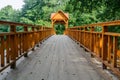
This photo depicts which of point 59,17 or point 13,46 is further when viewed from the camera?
point 59,17

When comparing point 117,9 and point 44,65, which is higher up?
point 117,9

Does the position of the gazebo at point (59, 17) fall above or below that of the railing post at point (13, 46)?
above

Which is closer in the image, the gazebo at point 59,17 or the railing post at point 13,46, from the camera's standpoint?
the railing post at point 13,46

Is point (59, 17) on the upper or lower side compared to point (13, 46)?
upper

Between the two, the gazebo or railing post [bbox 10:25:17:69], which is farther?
the gazebo

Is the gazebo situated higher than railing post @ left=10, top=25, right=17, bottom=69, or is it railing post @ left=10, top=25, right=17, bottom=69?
the gazebo

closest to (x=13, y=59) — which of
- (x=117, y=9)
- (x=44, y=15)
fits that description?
(x=117, y=9)

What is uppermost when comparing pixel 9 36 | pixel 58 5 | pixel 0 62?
pixel 58 5

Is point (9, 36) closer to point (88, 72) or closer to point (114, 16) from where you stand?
point (88, 72)

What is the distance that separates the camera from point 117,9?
15680mm

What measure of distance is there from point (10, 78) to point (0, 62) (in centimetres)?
34

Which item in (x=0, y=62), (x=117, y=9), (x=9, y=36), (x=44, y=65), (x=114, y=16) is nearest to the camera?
(x=0, y=62)

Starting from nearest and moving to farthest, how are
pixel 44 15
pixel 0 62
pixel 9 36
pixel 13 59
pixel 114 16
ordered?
pixel 0 62
pixel 9 36
pixel 13 59
pixel 114 16
pixel 44 15

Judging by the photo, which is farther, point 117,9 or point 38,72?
point 117,9
